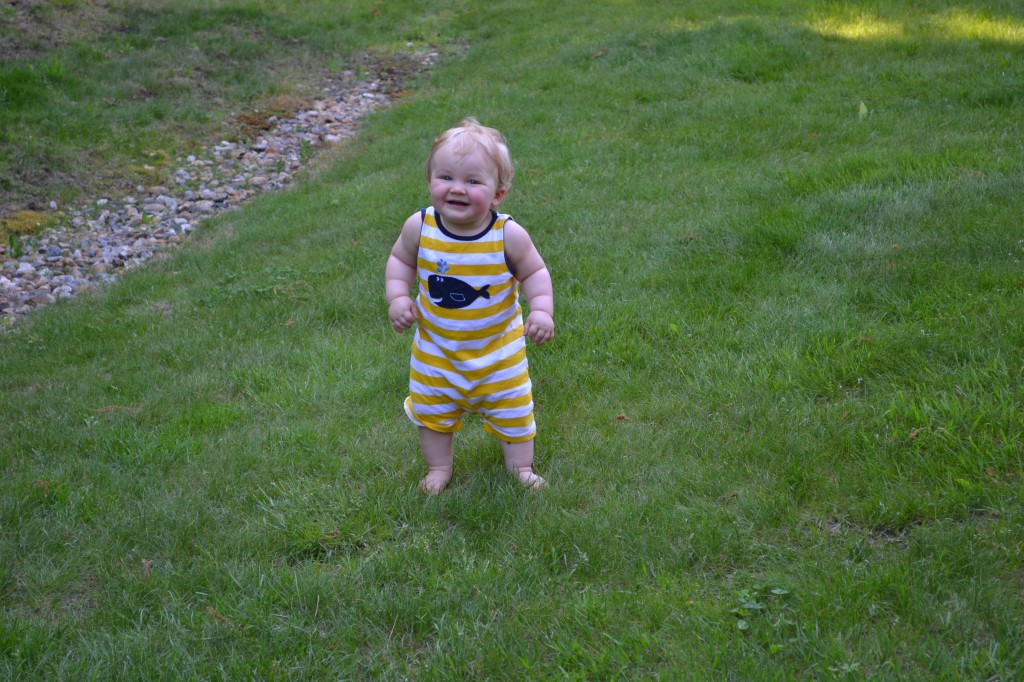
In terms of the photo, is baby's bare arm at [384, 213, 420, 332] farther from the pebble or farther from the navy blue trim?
the pebble

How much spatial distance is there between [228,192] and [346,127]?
8.74 feet

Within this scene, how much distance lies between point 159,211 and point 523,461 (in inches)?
288

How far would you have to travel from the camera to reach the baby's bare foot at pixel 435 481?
408cm

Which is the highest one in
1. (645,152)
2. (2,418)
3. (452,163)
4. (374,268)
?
(452,163)

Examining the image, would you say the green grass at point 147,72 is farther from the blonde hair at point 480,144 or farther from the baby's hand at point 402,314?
the blonde hair at point 480,144

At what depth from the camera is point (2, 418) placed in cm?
523

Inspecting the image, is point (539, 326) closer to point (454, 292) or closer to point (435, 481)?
point (454, 292)

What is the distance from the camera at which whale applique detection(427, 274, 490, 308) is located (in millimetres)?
3814

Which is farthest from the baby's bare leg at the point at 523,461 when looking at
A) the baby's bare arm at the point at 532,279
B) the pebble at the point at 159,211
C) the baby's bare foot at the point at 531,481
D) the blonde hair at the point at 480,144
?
the pebble at the point at 159,211

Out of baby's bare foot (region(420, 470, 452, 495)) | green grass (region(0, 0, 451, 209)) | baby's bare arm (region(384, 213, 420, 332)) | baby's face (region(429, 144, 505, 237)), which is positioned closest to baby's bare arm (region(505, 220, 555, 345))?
baby's face (region(429, 144, 505, 237))

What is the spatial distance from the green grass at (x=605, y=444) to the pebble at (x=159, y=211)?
895 mm

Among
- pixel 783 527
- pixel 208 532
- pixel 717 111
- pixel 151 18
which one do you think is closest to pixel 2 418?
pixel 208 532

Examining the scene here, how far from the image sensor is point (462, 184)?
12.2 ft

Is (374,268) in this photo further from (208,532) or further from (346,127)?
(346,127)
